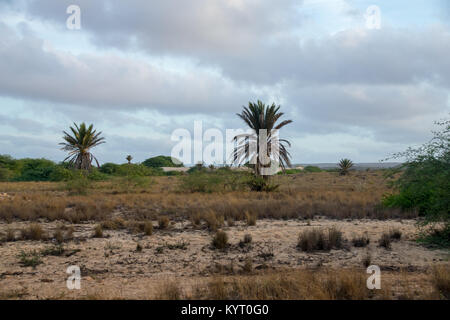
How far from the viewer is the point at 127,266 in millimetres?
8469

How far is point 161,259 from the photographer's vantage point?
9.02m

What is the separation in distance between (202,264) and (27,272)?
385 centimetres

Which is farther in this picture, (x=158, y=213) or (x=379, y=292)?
(x=158, y=213)

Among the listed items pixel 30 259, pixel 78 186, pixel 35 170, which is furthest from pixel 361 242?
pixel 35 170

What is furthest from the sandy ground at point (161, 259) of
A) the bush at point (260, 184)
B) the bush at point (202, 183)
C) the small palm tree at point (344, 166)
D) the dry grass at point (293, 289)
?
the small palm tree at point (344, 166)

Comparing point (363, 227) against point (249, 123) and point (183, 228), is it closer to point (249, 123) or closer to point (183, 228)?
point (183, 228)

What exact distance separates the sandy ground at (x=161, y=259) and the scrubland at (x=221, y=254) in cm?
2

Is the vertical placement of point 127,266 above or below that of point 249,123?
below

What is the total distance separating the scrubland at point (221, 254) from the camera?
5992 millimetres

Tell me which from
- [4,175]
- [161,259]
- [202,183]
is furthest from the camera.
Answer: [4,175]

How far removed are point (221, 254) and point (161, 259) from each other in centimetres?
154

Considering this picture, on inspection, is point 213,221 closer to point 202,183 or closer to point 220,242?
point 220,242
